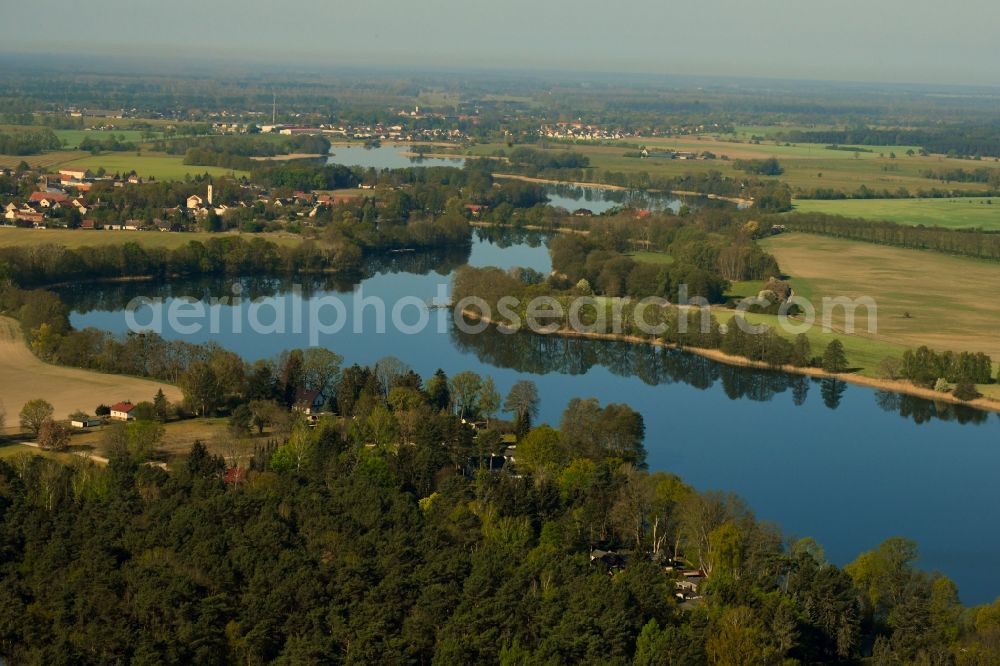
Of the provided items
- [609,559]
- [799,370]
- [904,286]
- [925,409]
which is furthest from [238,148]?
[609,559]

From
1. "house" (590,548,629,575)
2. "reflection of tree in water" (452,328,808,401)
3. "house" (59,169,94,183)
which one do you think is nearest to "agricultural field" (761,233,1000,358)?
"reflection of tree in water" (452,328,808,401)

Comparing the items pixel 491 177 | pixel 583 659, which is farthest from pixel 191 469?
pixel 491 177

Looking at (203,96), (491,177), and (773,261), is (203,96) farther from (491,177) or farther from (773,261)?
(773,261)

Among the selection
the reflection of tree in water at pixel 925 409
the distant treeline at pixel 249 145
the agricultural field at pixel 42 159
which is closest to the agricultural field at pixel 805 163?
the distant treeline at pixel 249 145

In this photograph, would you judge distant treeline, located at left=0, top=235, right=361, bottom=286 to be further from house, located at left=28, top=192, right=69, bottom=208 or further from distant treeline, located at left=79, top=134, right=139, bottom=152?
distant treeline, located at left=79, top=134, right=139, bottom=152

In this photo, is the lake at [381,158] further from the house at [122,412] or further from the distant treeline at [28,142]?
the house at [122,412]

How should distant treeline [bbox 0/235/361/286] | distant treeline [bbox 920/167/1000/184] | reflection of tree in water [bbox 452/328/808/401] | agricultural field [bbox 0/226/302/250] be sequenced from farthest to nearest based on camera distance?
1. distant treeline [bbox 920/167/1000/184]
2. agricultural field [bbox 0/226/302/250]
3. distant treeline [bbox 0/235/361/286]
4. reflection of tree in water [bbox 452/328/808/401]
